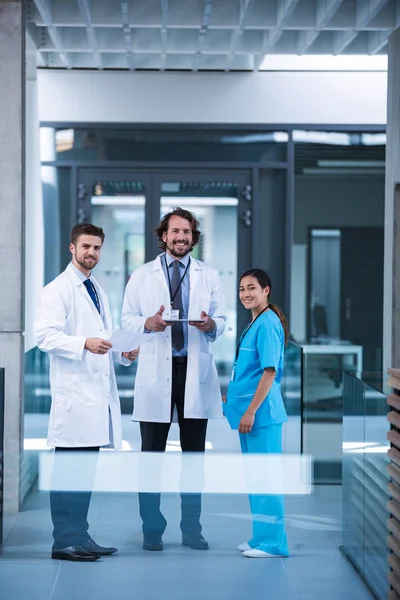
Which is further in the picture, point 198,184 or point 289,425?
point 198,184

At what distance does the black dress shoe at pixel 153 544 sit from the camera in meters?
4.19

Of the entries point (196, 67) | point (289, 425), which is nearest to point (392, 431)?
point (289, 425)

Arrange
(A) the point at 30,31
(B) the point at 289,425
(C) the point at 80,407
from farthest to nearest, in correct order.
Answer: (A) the point at 30,31 < (B) the point at 289,425 < (C) the point at 80,407

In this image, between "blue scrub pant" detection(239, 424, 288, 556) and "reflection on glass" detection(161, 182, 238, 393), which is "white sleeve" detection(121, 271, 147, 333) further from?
"reflection on glass" detection(161, 182, 238, 393)

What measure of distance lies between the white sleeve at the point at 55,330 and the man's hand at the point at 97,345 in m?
0.03

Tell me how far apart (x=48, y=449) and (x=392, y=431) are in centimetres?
182

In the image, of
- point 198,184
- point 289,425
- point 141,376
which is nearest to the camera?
point 141,376

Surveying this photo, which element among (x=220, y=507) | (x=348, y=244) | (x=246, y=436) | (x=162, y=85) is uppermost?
(x=162, y=85)

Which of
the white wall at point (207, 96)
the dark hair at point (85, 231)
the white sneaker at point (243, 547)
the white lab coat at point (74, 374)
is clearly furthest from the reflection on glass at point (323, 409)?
the white wall at point (207, 96)

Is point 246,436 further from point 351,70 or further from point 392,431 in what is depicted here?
point 351,70

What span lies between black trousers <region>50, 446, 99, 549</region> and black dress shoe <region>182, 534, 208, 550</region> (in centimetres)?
47

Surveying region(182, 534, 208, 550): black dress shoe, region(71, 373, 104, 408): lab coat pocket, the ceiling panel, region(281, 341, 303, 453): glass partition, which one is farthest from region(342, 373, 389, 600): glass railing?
the ceiling panel

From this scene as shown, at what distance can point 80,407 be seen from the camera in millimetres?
4188

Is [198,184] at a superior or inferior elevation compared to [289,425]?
superior
